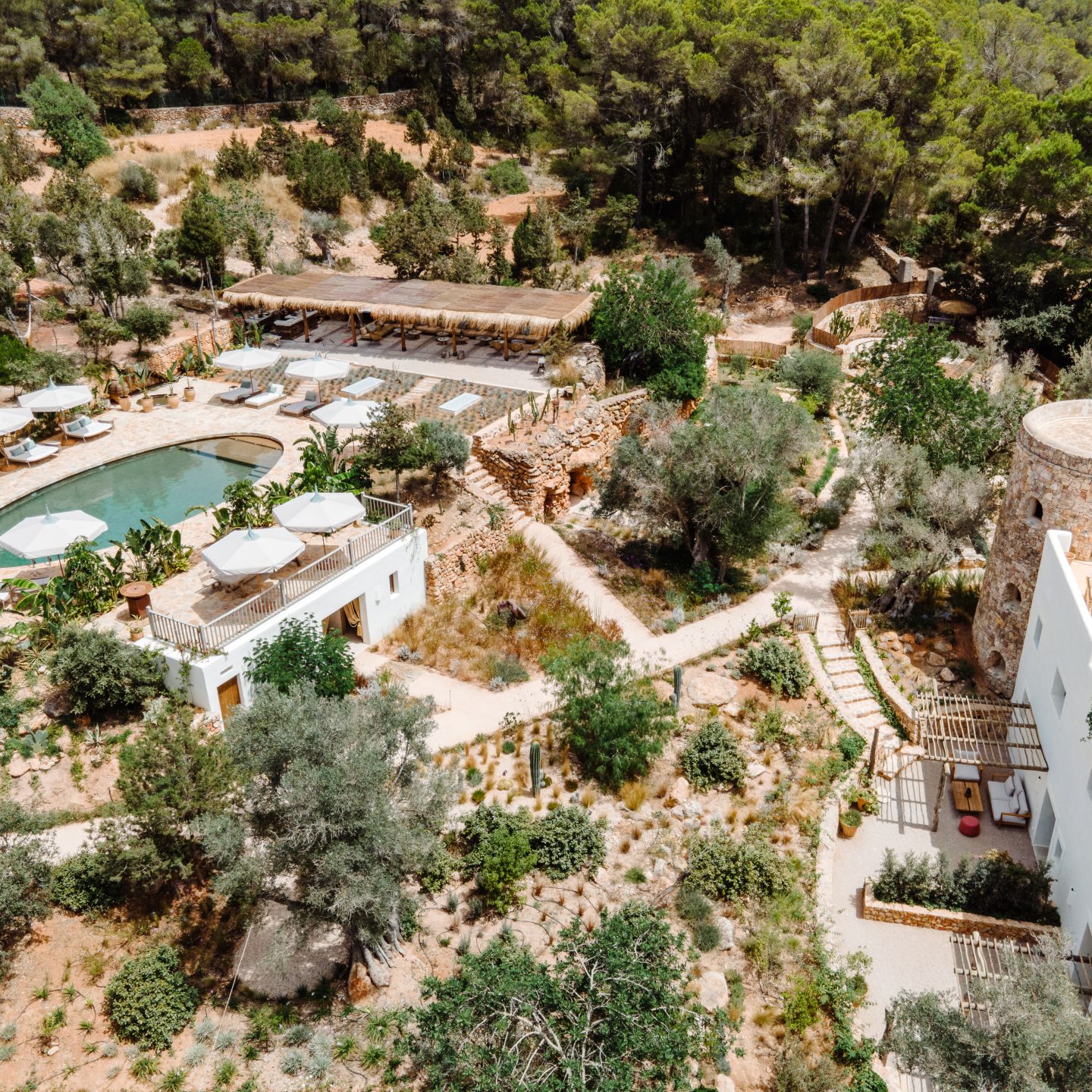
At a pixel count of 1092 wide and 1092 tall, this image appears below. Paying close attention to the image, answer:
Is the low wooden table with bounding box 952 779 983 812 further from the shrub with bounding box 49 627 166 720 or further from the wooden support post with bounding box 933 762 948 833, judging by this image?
the shrub with bounding box 49 627 166 720

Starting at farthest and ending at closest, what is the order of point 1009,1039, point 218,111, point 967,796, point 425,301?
point 218,111, point 425,301, point 967,796, point 1009,1039

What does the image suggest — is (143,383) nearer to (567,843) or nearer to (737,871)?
(567,843)

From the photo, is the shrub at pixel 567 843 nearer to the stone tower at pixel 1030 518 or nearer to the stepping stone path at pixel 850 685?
the stepping stone path at pixel 850 685

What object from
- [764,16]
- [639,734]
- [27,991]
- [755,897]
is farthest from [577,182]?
[27,991]

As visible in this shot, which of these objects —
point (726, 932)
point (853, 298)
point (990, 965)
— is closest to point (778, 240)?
point (853, 298)

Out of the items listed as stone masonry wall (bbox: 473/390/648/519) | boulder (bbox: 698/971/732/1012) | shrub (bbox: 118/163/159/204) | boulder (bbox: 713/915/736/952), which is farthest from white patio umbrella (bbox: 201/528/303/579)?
shrub (bbox: 118/163/159/204)

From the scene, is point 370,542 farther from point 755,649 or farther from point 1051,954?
point 1051,954
